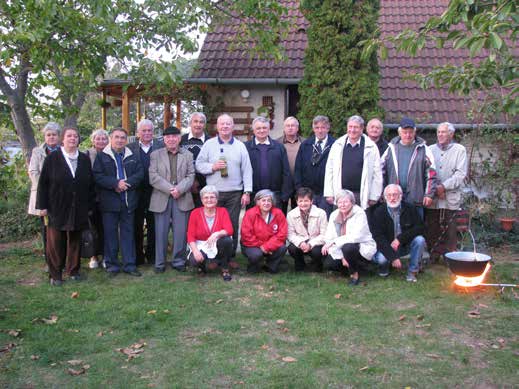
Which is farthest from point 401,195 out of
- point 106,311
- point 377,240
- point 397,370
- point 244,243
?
point 106,311

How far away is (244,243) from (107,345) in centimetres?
235

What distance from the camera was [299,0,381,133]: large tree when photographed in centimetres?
862

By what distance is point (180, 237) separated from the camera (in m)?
6.42

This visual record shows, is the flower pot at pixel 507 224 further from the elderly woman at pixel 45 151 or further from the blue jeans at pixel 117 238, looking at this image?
the elderly woman at pixel 45 151

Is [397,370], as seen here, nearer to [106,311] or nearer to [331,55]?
[106,311]

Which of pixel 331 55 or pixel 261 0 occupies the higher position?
pixel 261 0

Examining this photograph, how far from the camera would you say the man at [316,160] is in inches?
253

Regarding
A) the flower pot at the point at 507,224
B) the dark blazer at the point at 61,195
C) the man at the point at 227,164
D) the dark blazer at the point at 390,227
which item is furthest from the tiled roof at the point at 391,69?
the dark blazer at the point at 61,195

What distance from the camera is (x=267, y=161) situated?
6.44 metres

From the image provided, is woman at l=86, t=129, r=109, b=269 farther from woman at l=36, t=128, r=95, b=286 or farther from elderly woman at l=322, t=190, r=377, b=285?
elderly woman at l=322, t=190, r=377, b=285

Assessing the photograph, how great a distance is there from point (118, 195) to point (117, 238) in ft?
1.81

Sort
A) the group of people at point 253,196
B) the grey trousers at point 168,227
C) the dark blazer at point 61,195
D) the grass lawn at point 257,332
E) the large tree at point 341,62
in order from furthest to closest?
the large tree at point 341,62 → the grey trousers at point 168,227 → the group of people at point 253,196 → the dark blazer at point 61,195 → the grass lawn at point 257,332

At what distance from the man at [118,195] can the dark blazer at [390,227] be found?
2822 mm

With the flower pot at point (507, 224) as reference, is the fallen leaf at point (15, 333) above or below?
below
